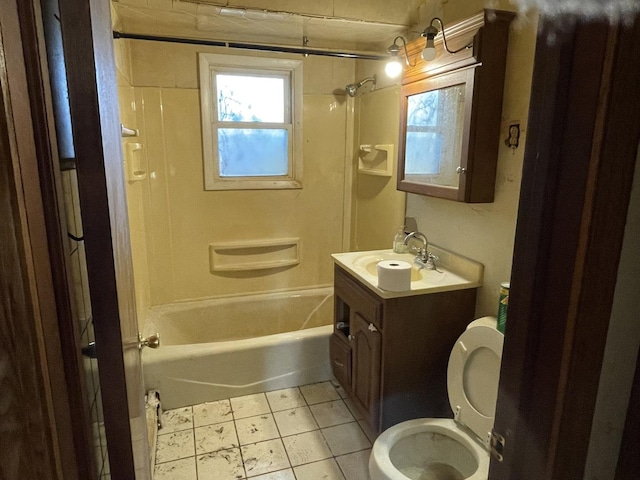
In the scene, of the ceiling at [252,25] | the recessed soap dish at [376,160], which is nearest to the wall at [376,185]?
the recessed soap dish at [376,160]

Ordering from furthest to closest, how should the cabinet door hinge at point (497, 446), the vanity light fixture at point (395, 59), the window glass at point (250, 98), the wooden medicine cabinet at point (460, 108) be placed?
the window glass at point (250, 98), the vanity light fixture at point (395, 59), the wooden medicine cabinet at point (460, 108), the cabinet door hinge at point (497, 446)

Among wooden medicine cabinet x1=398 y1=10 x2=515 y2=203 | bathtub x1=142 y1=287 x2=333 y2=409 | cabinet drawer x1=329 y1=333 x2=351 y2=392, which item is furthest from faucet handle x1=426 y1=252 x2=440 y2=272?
bathtub x1=142 y1=287 x2=333 y2=409

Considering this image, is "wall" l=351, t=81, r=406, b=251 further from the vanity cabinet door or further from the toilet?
the toilet

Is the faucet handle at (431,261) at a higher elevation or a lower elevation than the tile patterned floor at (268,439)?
higher

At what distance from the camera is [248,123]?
116 inches

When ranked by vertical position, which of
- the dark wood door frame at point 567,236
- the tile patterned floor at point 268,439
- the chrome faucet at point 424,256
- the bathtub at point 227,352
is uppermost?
the dark wood door frame at point 567,236

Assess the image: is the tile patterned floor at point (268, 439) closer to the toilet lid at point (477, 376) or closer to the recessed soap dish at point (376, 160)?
the toilet lid at point (477, 376)

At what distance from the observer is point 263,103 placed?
2.97 metres

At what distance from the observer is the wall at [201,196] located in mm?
2691

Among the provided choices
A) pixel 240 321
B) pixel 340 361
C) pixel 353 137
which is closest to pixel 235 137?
pixel 353 137

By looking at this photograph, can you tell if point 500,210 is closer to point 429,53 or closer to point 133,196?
point 429,53

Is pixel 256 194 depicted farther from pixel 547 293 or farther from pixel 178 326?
pixel 547 293

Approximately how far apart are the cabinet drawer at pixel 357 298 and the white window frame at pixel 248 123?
1.06 meters

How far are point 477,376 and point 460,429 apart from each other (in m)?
0.22
